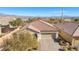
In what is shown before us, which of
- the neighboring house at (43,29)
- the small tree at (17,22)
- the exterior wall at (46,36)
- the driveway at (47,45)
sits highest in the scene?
the small tree at (17,22)

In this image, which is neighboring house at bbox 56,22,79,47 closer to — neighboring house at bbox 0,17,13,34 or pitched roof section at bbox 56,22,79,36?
pitched roof section at bbox 56,22,79,36

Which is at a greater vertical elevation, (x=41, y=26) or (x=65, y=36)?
(x=41, y=26)

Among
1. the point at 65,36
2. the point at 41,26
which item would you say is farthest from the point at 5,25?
the point at 65,36

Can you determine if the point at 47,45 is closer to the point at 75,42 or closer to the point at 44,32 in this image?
the point at 44,32

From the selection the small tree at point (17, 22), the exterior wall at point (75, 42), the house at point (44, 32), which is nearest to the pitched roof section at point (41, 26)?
the house at point (44, 32)

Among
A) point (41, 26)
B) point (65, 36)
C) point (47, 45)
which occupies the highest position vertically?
point (41, 26)

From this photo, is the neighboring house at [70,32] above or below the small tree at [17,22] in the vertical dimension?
below

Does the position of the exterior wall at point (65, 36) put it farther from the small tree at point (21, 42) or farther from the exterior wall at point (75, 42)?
the small tree at point (21, 42)

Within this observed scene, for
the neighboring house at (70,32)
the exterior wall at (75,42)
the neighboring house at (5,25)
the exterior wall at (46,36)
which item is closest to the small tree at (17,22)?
the neighboring house at (5,25)
